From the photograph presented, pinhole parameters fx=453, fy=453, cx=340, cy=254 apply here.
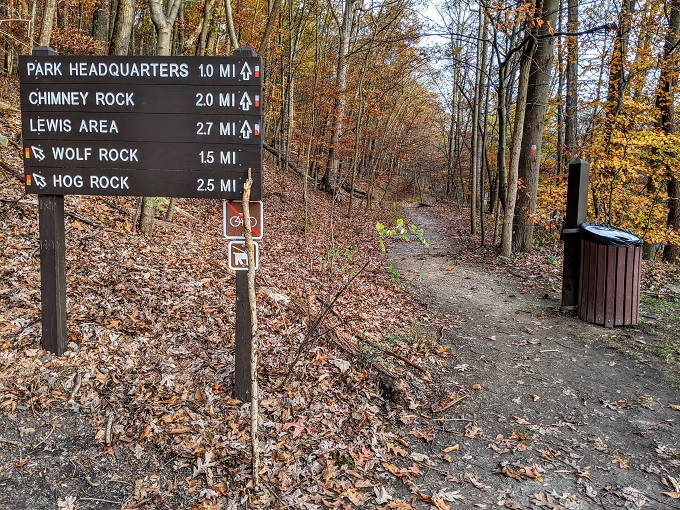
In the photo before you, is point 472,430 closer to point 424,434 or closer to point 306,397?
point 424,434

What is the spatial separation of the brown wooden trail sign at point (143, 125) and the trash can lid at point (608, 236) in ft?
16.6

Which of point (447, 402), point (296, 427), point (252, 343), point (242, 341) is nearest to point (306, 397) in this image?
point (296, 427)

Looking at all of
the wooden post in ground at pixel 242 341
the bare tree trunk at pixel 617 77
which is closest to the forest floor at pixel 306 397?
the wooden post in ground at pixel 242 341

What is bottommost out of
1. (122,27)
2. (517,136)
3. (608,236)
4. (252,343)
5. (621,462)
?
(621,462)

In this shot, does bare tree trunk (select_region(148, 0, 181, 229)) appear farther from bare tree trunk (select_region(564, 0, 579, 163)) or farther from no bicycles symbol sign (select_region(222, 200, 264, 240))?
bare tree trunk (select_region(564, 0, 579, 163))

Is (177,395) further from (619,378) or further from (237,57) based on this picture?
(619,378)

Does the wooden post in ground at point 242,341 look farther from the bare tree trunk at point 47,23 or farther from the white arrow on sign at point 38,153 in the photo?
the bare tree trunk at point 47,23

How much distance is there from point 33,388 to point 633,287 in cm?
715

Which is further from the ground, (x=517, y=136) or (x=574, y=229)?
(x=517, y=136)

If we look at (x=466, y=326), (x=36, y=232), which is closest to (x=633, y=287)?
(x=466, y=326)

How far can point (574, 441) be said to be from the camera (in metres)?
3.96

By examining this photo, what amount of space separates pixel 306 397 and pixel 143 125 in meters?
2.82

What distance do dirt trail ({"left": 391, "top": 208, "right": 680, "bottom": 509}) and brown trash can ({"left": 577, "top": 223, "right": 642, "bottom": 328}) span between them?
31 cm

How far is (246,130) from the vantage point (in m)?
3.71
